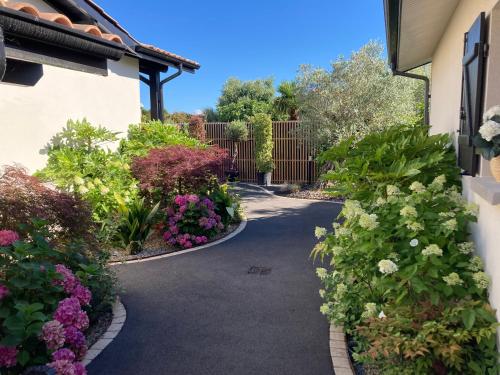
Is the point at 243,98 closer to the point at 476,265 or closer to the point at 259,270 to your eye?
the point at 259,270

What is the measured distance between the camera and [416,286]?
258cm

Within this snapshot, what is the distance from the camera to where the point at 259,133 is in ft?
50.6

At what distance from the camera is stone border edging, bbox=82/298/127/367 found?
3.45 metres

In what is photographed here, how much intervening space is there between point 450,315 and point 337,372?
42.9 inches

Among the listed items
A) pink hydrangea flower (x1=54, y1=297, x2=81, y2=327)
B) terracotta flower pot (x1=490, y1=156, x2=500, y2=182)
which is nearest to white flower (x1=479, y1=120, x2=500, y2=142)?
terracotta flower pot (x1=490, y1=156, x2=500, y2=182)

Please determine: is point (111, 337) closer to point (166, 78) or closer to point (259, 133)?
point (166, 78)

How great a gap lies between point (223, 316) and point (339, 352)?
1.33m

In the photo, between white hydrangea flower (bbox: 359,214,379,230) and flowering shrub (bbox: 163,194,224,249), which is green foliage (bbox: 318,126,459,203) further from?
flowering shrub (bbox: 163,194,224,249)

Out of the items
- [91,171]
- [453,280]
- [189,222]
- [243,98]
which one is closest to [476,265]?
[453,280]

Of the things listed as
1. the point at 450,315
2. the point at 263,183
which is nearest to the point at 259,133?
the point at 263,183

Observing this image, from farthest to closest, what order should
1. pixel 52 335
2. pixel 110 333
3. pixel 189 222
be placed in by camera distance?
pixel 189 222 < pixel 110 333 < pixel 52 335

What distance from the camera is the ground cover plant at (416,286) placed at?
247 centimetres

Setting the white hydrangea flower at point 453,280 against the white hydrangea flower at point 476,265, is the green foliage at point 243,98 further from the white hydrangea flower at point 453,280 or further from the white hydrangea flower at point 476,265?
the white hydrangea flower at point 453,280

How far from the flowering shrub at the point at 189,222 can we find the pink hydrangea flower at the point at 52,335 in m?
3.98
